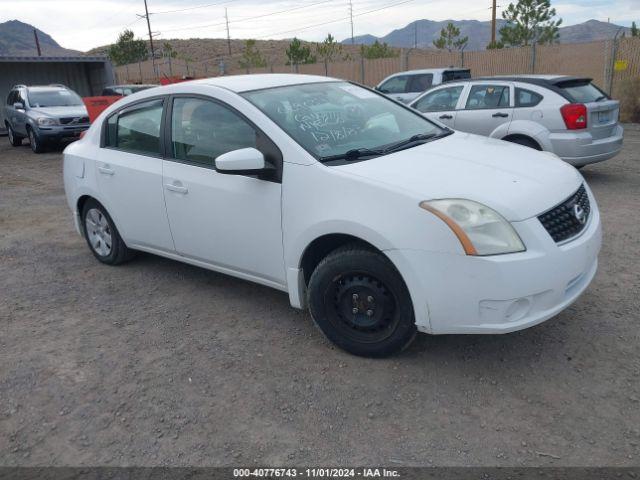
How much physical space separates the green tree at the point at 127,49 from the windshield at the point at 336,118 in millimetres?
63685

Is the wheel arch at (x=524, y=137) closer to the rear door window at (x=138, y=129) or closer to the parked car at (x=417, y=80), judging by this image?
the rear door window at (x=138, y=129)

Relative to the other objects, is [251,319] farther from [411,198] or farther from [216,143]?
[411,198]

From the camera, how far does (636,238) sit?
539cm

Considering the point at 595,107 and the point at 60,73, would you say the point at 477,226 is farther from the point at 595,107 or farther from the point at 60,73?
the point at 60,73

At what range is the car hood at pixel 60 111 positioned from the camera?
14.3 m

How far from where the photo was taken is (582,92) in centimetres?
771

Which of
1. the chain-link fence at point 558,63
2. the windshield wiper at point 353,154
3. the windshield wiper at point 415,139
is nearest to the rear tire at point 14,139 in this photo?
the chain-link fence at point 558,63

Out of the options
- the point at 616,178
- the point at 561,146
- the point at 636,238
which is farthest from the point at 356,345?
the point at 616,178

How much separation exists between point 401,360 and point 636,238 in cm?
326

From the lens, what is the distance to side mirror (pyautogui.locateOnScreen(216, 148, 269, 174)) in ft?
11.3

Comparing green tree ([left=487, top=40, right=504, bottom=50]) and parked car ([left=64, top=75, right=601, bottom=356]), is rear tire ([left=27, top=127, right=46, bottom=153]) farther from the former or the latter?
green tree ([left=487, top=40, right=504, bottom=50])

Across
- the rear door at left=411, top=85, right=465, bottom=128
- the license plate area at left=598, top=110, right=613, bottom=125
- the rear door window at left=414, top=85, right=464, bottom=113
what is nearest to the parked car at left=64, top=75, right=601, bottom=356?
the license plate area at left=598, top=110, right=613, bottom=125

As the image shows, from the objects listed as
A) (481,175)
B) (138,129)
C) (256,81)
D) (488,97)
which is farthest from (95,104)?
(481,175)

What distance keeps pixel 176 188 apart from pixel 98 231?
1.58 meters
